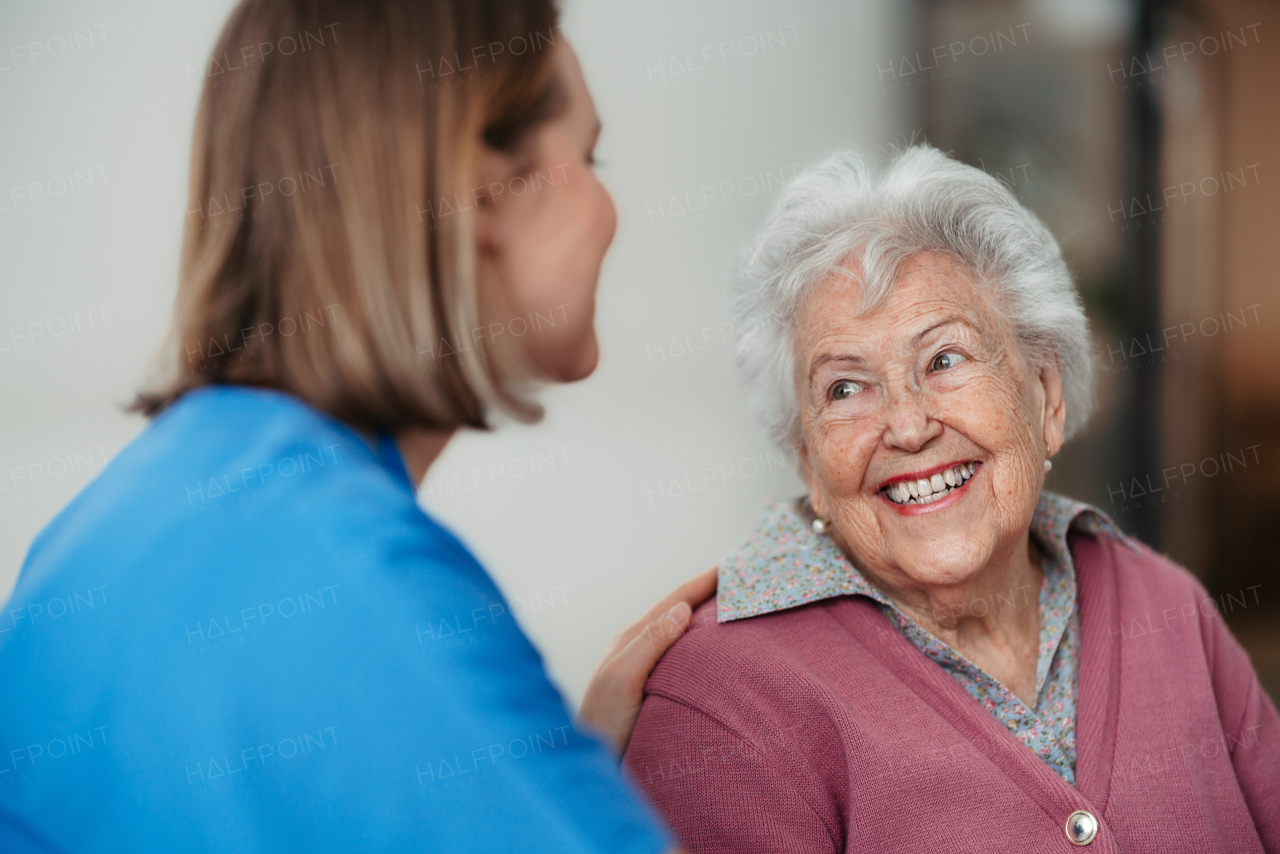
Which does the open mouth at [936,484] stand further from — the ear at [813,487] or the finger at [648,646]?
the finger at [648,646]

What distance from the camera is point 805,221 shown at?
147 centimetres

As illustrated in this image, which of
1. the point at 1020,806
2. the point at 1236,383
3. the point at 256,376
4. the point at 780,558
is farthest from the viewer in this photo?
the point at 1236,383

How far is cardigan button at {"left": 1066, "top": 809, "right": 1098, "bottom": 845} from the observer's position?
4.13ft

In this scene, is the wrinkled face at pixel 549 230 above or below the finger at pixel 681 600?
above

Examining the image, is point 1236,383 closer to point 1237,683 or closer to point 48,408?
point 1237,683

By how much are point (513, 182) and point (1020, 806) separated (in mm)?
992

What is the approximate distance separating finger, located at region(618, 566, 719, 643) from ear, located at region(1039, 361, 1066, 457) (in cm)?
54

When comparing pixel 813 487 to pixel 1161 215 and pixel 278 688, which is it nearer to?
pixel 278 688

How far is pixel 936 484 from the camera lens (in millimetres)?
1415

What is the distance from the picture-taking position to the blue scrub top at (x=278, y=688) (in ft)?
2.11

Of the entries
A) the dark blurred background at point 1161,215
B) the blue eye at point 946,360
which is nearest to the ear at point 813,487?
the blue eye at point 946,360

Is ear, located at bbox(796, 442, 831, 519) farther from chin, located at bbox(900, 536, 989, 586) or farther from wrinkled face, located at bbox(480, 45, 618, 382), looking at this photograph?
wrinkled face, located at bbox(480, 45, 618, 382)

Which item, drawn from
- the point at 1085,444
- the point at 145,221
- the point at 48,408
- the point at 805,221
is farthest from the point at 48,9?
the point at 1085,444

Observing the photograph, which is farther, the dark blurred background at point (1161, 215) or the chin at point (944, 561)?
the dark blurred background at point (1161, 215)
